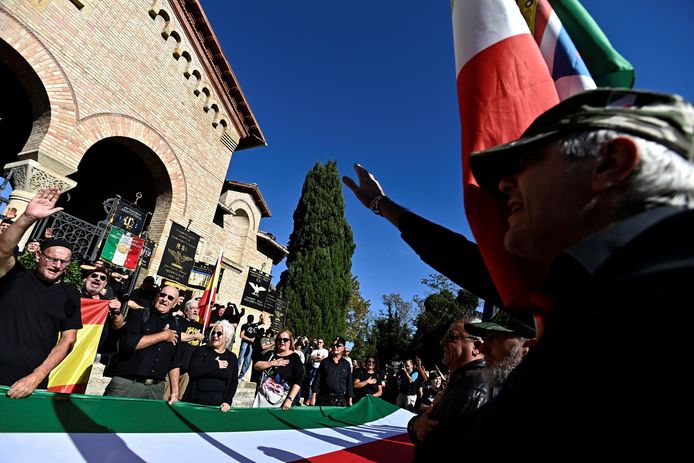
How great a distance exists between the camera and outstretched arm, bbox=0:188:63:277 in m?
2.64

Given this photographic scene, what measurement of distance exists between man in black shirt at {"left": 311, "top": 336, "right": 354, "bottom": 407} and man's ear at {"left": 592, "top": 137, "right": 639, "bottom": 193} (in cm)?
747

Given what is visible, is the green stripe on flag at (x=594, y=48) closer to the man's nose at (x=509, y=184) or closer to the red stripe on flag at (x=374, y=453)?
the man's nose at (x=509, y=184)

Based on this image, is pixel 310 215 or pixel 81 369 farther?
pixel 310 215

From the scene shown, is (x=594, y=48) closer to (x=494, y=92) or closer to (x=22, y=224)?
(x=494, y=92)

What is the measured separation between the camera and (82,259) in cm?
858

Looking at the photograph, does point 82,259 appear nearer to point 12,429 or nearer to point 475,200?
point 12,429

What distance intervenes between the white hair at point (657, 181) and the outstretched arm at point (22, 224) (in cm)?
347

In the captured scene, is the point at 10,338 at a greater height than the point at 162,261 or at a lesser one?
lesser

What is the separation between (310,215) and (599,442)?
26042 millimetres

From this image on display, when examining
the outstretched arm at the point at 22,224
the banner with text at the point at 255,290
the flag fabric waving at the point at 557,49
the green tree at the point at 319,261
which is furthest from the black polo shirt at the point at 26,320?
the green tree at the point at 319,261

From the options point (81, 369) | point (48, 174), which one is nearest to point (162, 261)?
point (48, 174)

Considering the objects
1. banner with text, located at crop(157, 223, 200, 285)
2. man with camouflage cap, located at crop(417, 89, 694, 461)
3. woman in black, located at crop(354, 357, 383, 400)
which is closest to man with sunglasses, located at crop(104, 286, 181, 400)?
man with camouflage cap, located at crop(417, 89, 694, 461)

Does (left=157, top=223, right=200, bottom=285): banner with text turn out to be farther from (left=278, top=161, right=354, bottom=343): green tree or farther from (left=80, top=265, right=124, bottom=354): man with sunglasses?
(left=278, top=161, right=354, bottom=343): green tree

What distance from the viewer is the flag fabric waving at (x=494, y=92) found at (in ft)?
4.33
